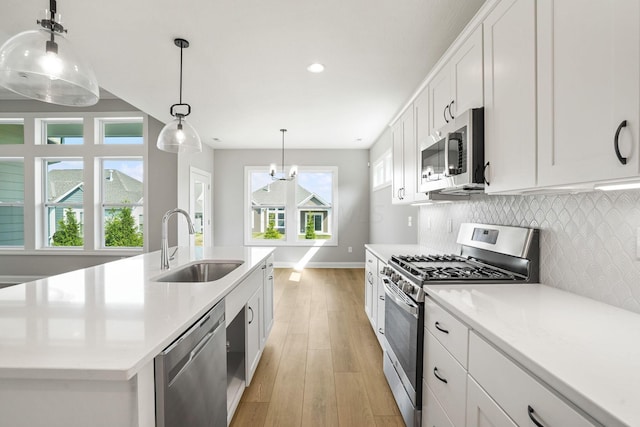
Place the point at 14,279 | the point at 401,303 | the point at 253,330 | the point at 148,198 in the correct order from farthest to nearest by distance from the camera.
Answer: the point at 14,279, the point at 148,198, the point at 253,330, the point at 401,303

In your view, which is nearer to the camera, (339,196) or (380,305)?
(380,305)

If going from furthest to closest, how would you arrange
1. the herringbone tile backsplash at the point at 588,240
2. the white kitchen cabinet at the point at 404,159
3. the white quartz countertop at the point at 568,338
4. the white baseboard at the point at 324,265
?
the white baseboard at the point at 324,265, the white kitchen cabinet at the point at 404,159, the herringbone tile backsplash at the point at 588,240, the white quartz countertop at the point at 568,338

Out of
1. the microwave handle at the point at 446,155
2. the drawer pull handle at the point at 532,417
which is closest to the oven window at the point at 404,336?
the drawer pull handle at the point at 532,417

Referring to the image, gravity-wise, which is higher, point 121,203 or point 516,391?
point 121,203

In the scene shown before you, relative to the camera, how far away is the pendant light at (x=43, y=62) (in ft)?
3.88

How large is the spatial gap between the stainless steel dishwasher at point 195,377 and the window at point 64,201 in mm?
5139

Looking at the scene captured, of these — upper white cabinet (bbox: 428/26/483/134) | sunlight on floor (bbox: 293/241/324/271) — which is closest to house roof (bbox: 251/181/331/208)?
sunlight on floor (bbox: 293/241/324/271)

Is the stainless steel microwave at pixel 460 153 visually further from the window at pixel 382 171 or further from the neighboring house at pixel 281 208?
the neighboring house at pixel 281 208

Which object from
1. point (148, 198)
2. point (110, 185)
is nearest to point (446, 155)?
point (148, 198)

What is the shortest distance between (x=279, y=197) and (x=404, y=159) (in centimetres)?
406

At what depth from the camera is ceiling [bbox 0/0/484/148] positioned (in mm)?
2008

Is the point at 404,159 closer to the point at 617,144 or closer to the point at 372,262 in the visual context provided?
the point at 372,262

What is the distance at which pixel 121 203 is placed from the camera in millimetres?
5027

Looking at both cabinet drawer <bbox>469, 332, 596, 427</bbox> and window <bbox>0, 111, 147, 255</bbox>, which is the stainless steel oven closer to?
cabinet drawer <bbox>469, 332, 596, 427</bbox>
